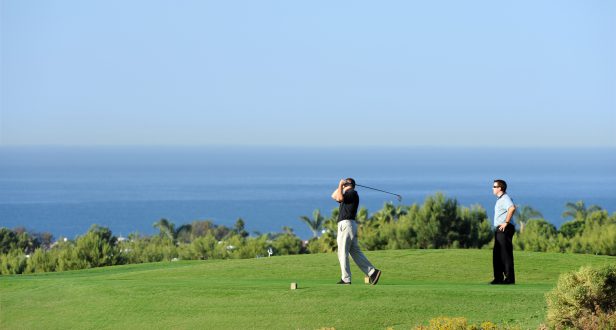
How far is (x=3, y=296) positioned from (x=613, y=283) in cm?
1388

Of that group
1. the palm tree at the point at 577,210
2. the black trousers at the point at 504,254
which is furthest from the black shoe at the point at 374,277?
the palm tree at the point at 577,210

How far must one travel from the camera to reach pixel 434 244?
5247 cm

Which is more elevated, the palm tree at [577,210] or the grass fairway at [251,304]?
the grass fairway at [251,304]

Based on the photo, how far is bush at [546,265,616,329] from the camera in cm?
1655

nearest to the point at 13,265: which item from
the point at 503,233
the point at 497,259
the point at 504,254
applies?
the point at 497,259

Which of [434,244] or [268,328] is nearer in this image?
[268,328]

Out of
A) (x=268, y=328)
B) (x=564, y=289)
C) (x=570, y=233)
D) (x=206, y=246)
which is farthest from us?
(x=570, y=233)

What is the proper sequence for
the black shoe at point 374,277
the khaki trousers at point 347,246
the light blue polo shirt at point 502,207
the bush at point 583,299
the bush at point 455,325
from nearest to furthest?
the bush at point 455,325, the bush at point 583,299, the khaki trousers at point 347,246, the light blue polo shirt at point 502,207, the black shoe at point 374,277

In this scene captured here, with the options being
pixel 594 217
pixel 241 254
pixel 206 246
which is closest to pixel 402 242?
pixel 241 254

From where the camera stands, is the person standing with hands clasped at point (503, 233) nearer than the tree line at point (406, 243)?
Yes

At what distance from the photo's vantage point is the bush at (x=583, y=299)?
651 inches

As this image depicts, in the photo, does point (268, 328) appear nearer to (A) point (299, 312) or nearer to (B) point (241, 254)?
(A) point (299, 312)

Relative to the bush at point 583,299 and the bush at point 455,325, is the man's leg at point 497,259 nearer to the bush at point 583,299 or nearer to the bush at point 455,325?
the bush at point 583,299

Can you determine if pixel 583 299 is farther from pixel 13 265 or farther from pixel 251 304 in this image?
pixel 13 265
